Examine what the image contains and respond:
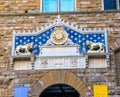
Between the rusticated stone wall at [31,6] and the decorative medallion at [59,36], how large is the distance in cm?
105

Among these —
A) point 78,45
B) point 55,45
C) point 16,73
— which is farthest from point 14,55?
point 78,45

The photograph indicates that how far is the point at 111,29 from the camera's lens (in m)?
12.4

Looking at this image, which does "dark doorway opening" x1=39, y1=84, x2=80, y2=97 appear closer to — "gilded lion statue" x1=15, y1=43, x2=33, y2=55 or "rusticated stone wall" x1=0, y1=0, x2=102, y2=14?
"gilded lion statue" x1=15, y1=43, x2=33, y2=55

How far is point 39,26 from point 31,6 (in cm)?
83

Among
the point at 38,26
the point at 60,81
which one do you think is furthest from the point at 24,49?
the point at 60,81

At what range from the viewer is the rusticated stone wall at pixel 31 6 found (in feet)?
42.0

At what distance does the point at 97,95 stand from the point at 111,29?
91.8 inches

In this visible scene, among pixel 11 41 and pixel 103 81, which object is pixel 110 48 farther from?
pixel 11 41

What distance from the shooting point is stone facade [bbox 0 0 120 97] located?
11.9 meters

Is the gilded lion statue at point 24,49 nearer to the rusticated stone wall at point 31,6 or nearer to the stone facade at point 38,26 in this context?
the stone facade at point 38,26

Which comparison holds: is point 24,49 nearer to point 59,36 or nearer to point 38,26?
point 38,26

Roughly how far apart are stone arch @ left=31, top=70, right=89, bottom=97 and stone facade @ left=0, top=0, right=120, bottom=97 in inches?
5.0

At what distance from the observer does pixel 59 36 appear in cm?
1234

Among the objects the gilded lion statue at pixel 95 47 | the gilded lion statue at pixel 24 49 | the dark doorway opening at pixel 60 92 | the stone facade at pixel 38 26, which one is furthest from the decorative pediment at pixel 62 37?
the dark doorway opening at pixel 60 92
